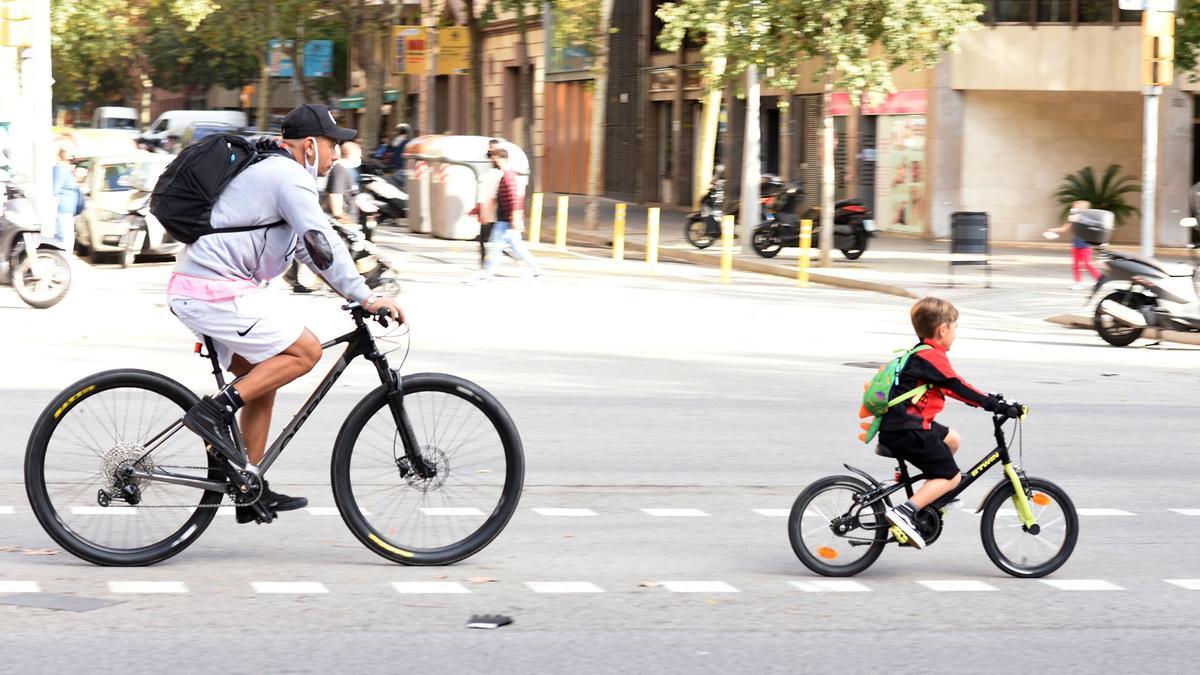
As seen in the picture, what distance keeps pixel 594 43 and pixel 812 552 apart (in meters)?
30.8

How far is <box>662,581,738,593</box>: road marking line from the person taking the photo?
6148 mm

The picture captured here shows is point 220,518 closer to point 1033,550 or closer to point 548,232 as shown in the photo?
point 1033,550

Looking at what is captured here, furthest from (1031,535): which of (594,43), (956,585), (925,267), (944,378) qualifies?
(594,43)

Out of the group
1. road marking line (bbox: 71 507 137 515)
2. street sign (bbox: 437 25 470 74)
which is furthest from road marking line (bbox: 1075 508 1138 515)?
street sign (bbox: 437 25 470 74)

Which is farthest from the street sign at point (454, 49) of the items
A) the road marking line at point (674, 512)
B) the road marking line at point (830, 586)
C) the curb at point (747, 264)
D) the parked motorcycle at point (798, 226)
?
the road marking line at point (830, 586)

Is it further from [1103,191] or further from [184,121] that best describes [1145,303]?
[184,121]

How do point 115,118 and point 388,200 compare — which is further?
point 115,118

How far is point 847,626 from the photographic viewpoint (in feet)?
18.7

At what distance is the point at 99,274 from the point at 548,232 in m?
13.3

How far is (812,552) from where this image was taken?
256 inches

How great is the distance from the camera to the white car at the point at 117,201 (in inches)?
953

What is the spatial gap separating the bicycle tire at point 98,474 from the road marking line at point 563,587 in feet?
3.81

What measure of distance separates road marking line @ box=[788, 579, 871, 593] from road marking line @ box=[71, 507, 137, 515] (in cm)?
233

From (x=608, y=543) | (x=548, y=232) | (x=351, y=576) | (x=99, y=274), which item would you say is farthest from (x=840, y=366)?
(x=548, y=232)
